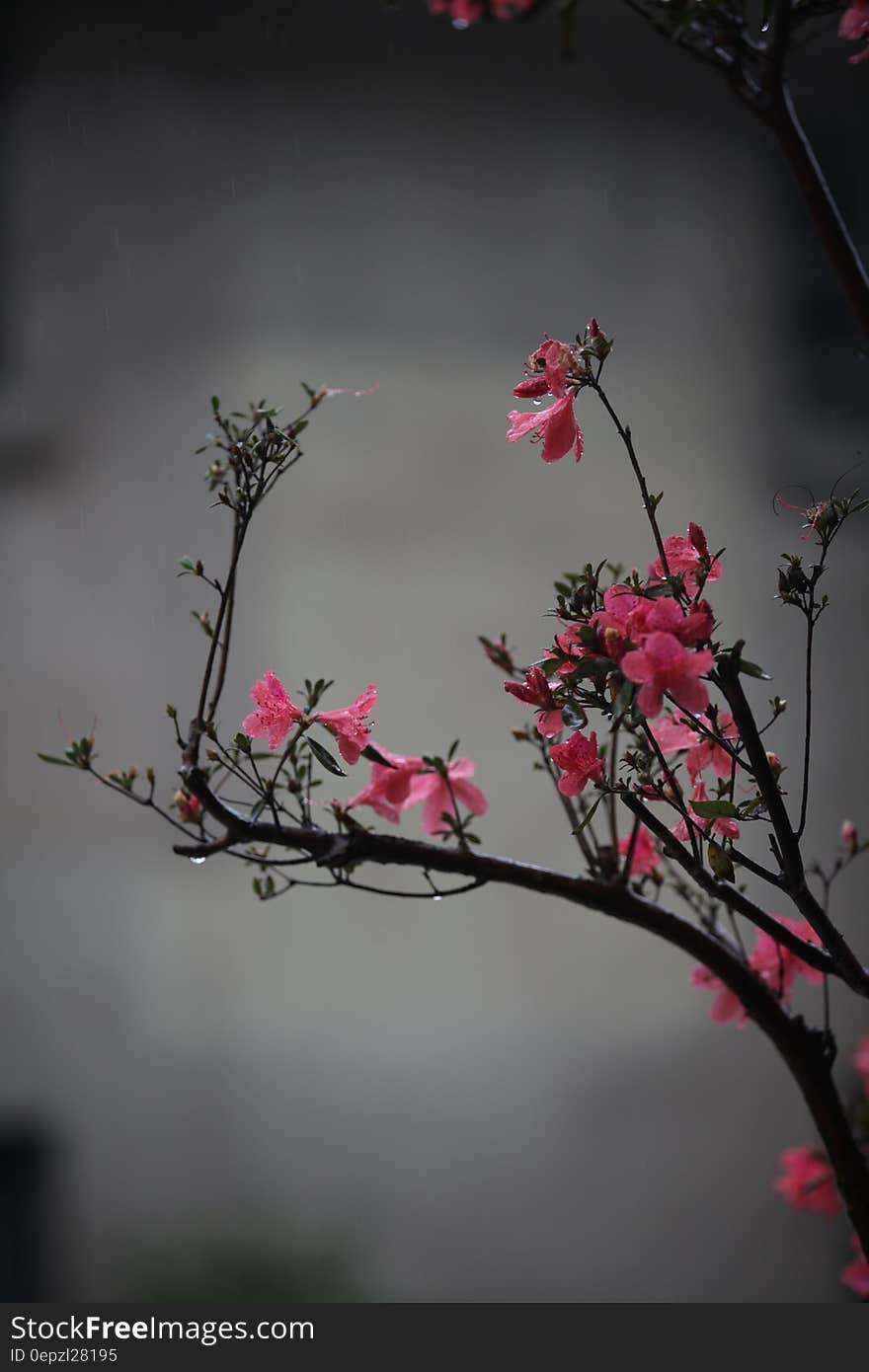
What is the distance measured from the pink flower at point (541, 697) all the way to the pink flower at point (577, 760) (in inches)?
0.6

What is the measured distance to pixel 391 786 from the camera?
27.5 inches

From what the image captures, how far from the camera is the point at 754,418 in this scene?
6.04 ft

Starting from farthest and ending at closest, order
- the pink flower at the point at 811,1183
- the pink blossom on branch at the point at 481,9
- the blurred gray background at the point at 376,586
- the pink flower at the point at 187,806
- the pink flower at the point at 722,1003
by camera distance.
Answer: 1. the blurred gray background at the point at 376,586
2. the pink flower at the point at 811,1183
3. the pink flower at the point at 722,1003
4. the pink flower at the point at 187,806
5. the pink blossom on branch at the point at 481,9

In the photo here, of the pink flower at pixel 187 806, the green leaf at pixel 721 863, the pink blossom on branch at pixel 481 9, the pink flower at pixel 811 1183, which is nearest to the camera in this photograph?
the pink blossom on branch at pixel 481 9

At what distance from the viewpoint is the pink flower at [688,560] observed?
0.61 m

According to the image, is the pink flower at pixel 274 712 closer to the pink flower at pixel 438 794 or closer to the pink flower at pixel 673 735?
the pink flower at pixel 438 794

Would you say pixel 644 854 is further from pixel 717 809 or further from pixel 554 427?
pixel 554 427

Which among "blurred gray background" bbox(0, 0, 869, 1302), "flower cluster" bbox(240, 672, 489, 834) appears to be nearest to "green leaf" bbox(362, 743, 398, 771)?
"flower cluster" bbox(240, 672, 489, 834)

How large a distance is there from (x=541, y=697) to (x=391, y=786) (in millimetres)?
136

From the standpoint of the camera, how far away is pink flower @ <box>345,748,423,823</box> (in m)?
0.70

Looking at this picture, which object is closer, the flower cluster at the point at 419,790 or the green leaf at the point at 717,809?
the green leaf at the point at 717,809

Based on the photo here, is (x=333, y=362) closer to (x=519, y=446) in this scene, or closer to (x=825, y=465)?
(x=519, y=446)

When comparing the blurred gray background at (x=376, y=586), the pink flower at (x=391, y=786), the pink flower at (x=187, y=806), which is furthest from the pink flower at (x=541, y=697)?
the blurred gray background at (x=376, y=586)

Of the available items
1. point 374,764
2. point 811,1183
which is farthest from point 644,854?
point 811,1183
